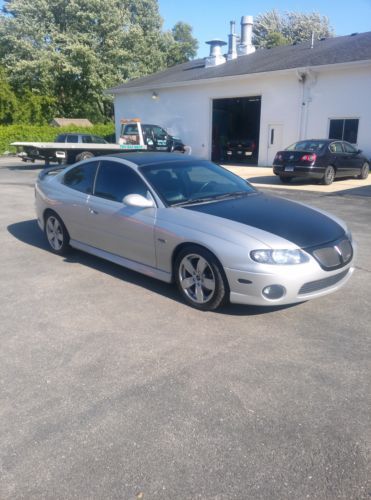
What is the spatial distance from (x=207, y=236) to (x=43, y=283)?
2252 millimetres

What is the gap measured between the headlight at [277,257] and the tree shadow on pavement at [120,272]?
67cm

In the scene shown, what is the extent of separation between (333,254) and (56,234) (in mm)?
3920

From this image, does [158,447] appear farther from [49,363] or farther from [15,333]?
[15,333]

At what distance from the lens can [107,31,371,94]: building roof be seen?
63.3 feet

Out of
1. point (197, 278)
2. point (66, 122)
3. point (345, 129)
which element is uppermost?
point (66, 122)

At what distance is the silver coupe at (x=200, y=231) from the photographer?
12.6 ft

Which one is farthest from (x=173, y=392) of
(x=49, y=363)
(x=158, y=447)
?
(x=49, y=363)

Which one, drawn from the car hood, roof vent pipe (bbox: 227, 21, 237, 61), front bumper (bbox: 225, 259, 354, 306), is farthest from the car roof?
roof vent pipe (bbox: 227, 21, 237, 61)

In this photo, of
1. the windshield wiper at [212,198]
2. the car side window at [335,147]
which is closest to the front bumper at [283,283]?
the windshield wiper at [212,198]

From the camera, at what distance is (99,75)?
37781 mm

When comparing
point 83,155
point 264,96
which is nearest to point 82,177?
point 83,155

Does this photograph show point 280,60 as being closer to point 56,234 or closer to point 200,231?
point 56,234

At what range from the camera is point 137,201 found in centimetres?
454

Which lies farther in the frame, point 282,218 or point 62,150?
point 62,150
